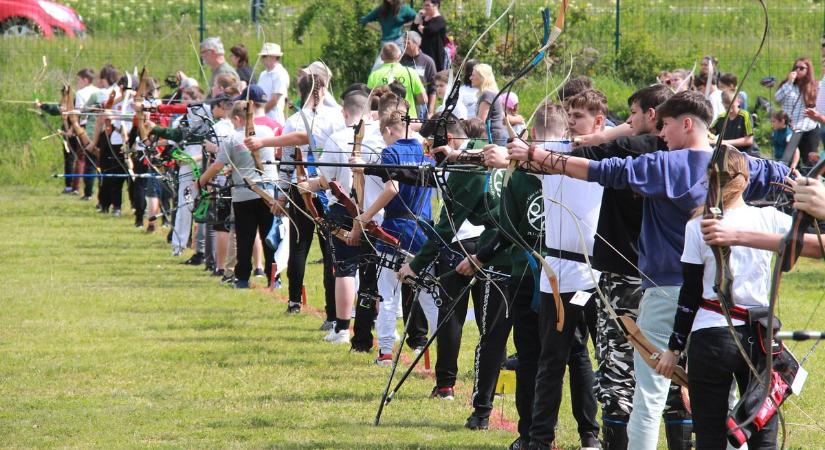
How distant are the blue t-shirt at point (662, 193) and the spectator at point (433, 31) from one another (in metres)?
9.40

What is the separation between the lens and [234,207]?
11.5 m

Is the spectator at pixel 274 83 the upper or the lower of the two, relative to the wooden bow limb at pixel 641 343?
upper

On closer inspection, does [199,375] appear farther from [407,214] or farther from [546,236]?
[546,236]

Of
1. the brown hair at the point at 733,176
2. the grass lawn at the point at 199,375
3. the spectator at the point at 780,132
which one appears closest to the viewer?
the brown hair at the point at 733,176

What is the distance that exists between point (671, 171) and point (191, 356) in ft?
16.2

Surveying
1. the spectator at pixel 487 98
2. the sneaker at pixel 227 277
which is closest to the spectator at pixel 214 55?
the sneaker at pixel 227 277

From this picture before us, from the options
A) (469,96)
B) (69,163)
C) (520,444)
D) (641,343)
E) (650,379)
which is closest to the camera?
(641,343)

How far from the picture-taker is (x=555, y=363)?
579 cm

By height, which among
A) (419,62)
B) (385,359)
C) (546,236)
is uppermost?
(419,62)

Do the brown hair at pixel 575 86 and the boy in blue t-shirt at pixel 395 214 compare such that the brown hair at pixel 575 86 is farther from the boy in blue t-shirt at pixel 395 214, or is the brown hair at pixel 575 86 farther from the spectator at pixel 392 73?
the spectator at pixel 392 73

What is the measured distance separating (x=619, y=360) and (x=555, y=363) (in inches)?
14.3

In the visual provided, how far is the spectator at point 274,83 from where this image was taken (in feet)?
41.3

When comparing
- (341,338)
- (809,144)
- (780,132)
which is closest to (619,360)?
(341,338)

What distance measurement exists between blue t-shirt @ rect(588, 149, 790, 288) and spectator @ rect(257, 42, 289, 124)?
25.6ft
